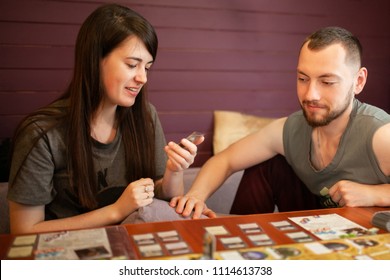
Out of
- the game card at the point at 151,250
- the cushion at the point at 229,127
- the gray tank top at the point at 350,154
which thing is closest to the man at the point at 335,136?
the gray tank top at the point at 350,154

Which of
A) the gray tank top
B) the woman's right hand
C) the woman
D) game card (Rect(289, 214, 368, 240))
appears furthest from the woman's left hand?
the gray tank top

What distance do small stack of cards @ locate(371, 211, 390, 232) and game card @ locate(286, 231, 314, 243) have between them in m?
0.24

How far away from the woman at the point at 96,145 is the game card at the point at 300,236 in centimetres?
49

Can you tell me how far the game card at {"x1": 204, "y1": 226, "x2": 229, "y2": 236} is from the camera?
1.21 metres

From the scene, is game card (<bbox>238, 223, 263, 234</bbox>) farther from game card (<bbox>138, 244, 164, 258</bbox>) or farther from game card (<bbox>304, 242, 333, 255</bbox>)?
game card (<bbox>138, 244, 164, 258</bbox>)

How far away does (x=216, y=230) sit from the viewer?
123 cm

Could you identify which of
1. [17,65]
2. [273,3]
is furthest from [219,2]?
[17,65]

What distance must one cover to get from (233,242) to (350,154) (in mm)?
783

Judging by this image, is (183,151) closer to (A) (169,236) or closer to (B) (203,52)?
(A) (169,236)

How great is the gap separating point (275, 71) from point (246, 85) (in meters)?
0.26
